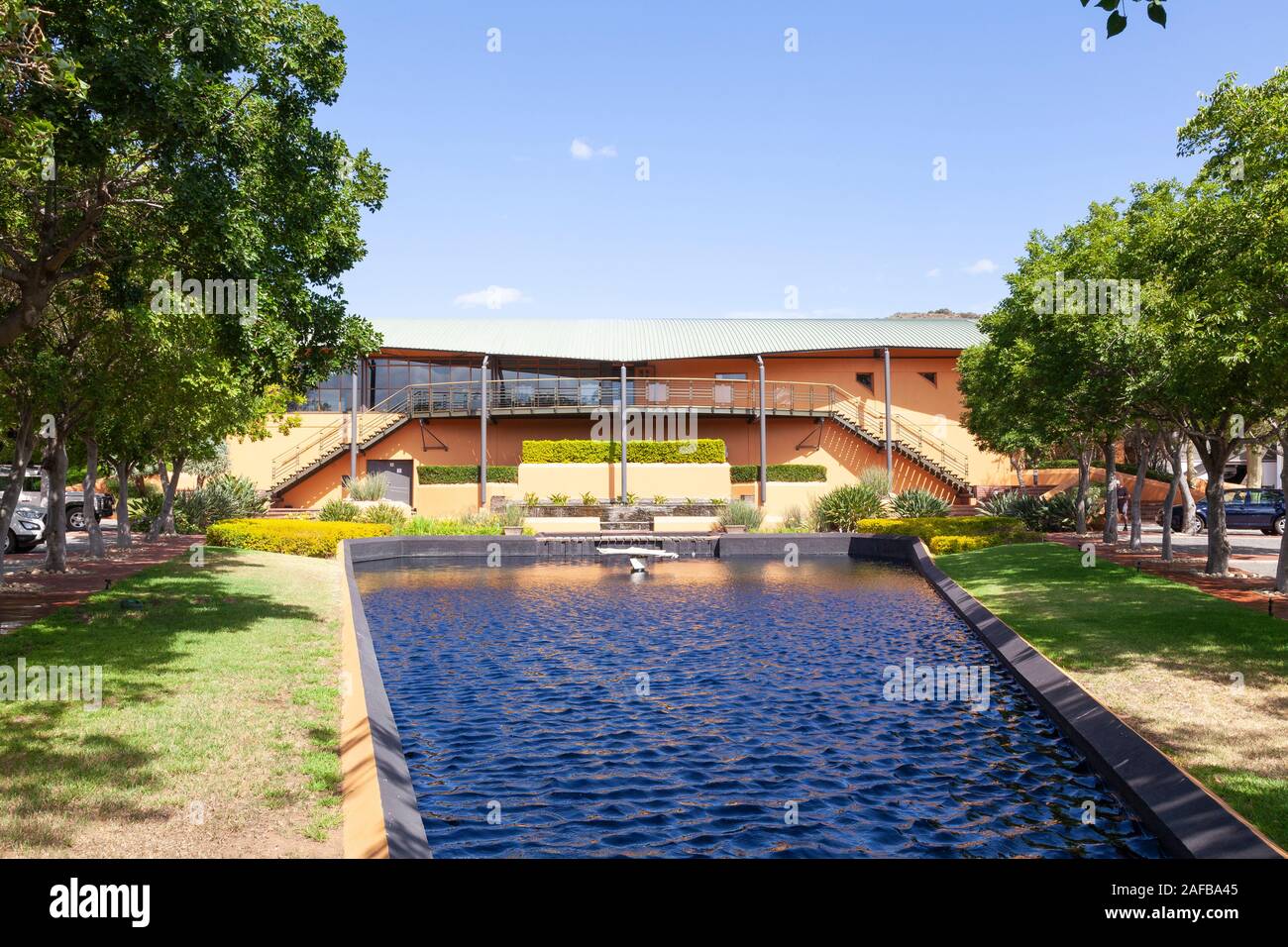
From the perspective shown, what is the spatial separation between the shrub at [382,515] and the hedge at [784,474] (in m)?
13.8

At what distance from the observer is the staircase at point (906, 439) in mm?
38094

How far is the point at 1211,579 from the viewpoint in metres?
16.7

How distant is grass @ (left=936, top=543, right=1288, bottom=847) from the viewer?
6648 millimetres

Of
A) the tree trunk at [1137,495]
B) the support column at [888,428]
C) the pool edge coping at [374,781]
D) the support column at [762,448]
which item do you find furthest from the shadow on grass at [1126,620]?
the support column at [888,428]

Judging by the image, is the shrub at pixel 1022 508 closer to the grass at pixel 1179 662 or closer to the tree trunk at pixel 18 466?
the grass at pixel 1179 662

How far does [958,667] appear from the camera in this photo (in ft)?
38.4

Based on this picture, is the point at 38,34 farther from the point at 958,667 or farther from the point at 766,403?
the point at 766,403

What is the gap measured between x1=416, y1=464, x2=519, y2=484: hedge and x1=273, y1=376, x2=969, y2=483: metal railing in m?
2.35

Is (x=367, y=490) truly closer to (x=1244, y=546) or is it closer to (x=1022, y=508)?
→ (x=1022, y=508)

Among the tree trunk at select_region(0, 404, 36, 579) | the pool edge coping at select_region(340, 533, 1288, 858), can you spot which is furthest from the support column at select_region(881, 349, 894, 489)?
the tree trunk at select_region(0, 404, 36, 579)

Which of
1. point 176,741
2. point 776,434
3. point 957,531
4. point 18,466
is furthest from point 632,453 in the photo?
point 176,741

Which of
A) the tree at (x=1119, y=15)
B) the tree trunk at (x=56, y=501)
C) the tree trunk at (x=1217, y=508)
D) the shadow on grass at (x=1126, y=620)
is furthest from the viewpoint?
the tree trunk at (x=1217, y=508)

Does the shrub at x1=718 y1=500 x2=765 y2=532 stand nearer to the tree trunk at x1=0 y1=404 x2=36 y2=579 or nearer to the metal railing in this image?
the metal railing
